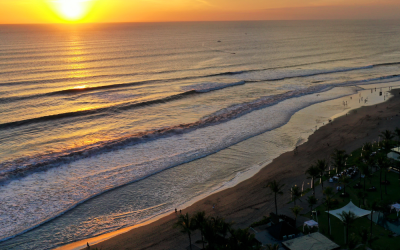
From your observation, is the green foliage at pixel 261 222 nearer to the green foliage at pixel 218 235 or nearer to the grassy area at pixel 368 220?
the green foliage at pixel 218 235

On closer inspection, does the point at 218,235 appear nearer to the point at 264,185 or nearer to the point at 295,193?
the point at 295,193

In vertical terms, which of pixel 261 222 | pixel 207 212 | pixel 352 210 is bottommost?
pixel 261 222

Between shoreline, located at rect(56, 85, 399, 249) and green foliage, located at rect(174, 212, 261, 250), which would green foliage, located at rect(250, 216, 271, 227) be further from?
green foliage, located at rect(174, 212, 261, 250)

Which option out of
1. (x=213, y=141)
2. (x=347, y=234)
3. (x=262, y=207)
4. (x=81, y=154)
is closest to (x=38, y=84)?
(x=81, y=154)

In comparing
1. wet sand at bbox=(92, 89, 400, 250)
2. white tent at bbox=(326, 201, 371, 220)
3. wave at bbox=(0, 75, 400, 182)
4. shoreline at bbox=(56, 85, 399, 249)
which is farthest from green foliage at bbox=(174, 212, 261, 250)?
wave at bbox=(0, 75, 400, 182)

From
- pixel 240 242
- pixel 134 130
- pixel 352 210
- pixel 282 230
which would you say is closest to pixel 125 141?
pixel 134 130
